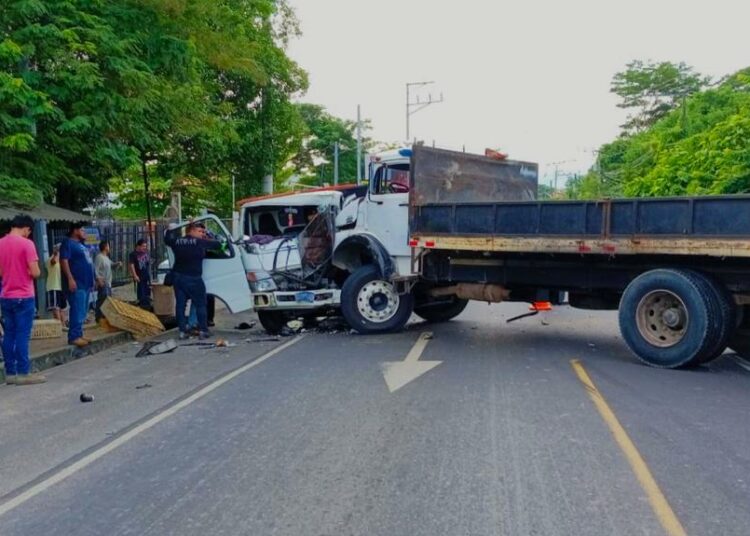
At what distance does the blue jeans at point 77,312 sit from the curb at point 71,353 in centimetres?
20

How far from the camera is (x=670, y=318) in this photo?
866cm

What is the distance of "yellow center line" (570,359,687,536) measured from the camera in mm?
4109

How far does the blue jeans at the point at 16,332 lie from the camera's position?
8352 mm

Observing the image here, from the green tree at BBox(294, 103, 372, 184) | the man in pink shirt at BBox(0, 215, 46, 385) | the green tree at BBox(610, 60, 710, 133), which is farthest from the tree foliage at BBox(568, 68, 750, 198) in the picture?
the green tree at BBox(294, 103, 372, 184)

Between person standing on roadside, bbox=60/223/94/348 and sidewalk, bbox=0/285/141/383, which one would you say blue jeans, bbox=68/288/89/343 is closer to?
person standing on roadside, bbox=60/223/94/348

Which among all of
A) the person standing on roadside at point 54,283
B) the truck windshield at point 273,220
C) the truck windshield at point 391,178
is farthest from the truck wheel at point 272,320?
the person standing on roadside at point 54,283

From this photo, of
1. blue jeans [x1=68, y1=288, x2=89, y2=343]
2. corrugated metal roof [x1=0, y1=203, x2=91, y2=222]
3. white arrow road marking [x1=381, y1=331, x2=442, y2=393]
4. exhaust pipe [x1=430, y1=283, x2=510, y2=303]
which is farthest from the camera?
corrugated metal roof [x1=0, y1=203, x2=91, y2=222]

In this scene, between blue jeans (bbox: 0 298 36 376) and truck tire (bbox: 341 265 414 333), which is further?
truck tire (bbox: 341 265 414 333)

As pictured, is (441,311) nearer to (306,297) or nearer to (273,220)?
(306,297)

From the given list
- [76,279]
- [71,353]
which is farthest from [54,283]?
[71,353]

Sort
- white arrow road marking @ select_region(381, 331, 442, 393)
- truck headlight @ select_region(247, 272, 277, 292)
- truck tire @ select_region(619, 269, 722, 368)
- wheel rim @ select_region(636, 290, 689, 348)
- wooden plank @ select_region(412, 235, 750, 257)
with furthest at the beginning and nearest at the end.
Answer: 1. truck headlight @ select_region(247, 272, 277, 292)
2. wheel rim @ select_region(636, 290, 689, 348)
3. truck tire @ select_region(619, 269, 722, 368)
4. wooden plank @ select_region(412, 235, 750, 257)
5. white arrow road marking @ select_region(381, 331, 442, 393)

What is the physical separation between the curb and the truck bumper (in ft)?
7.05

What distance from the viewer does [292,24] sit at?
2734 cm

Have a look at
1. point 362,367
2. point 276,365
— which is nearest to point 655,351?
point 362,367
